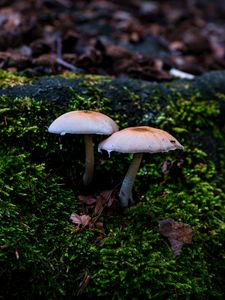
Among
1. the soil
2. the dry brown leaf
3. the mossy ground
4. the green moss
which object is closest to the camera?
the mossy ground

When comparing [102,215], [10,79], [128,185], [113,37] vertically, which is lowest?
[113,37]

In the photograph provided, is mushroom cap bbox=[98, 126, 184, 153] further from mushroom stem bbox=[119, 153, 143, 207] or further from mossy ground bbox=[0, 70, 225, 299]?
mossy ground bbox=[0, 70, 225, 299]

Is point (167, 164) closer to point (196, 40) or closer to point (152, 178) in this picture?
point (152, 178)

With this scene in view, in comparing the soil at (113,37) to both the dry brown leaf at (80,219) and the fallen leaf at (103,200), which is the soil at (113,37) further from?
the dry brown leaf at (80,219)

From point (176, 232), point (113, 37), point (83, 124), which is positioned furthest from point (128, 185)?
point (113, 37)

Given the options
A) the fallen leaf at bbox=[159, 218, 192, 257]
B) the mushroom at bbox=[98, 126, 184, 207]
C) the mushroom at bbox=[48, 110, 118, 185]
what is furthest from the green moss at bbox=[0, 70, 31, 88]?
the fallen leaf at bbox=[159, 218, 192, 257]

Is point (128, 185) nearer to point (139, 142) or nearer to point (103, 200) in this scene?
point (103, 200)

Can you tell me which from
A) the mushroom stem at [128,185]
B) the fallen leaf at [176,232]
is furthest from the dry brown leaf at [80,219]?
the fallen leaf at [176,232]
